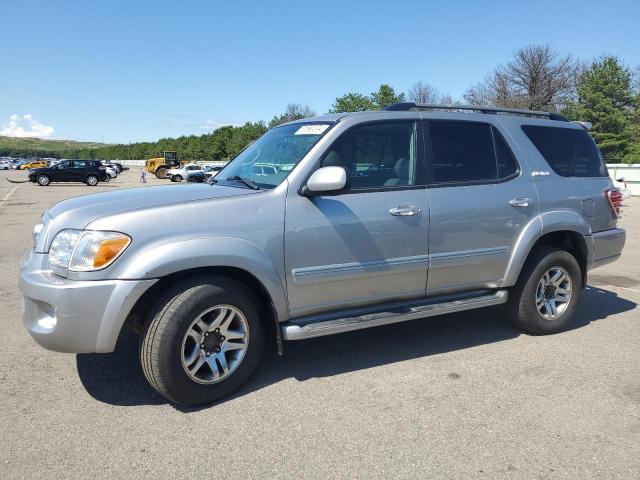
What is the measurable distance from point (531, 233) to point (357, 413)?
232cm

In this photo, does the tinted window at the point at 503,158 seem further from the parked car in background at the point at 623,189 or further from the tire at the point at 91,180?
the tire at the point at 91,180

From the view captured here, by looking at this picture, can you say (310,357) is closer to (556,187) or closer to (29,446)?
(29,446)

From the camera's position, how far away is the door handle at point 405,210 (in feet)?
13.0

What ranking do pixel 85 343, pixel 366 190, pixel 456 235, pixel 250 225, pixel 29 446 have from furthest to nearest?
pixel 456 235 → pixel 366 190 → pixel 250 225 → pixel 85 343 → pixel 29 446

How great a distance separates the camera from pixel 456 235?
14.0 feet

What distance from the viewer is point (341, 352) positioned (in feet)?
14.6

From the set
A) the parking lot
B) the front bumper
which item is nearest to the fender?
the parking lot

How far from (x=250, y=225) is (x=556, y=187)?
2.97 meters

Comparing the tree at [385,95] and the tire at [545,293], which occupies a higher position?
the tree at [385,95]

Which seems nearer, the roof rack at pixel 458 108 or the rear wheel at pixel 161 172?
the roof rack at pixel 458 108

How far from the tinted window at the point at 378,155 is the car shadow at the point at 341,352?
1.41 m

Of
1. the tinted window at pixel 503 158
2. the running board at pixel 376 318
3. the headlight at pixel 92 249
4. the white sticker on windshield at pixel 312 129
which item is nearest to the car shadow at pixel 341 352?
the running board at pixel 376 318

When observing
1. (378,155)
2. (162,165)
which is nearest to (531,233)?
(378,155)

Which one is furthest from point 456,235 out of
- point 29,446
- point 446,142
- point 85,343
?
point 29,446
